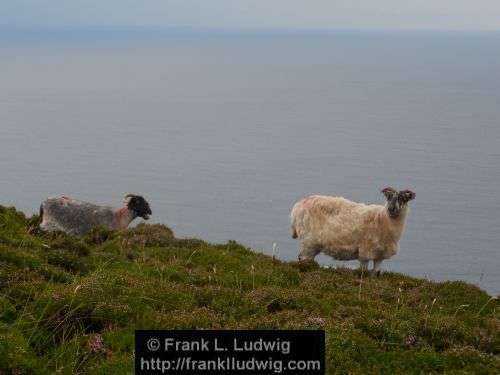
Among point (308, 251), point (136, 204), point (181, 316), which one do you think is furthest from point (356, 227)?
point (181, 316)

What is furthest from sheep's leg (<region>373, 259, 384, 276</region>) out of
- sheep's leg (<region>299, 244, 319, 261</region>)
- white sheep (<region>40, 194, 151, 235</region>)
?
white sheep (<region>40, 194, 151, 235</region>)

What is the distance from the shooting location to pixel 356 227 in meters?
20.2

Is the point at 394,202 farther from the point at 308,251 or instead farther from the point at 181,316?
the point at 181,316

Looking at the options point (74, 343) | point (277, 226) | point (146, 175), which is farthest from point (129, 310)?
point (146, 175)

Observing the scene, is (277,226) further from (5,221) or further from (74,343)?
(74,343)

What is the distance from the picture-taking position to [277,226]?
104 metres

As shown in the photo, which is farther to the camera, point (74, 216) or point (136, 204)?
point (136, 204)

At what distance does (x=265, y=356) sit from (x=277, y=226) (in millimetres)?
96643

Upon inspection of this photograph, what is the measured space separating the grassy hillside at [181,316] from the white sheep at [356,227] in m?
5.14

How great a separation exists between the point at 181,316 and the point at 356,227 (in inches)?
433

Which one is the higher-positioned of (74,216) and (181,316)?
(74,216)

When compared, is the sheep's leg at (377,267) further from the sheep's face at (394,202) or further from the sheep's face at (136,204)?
the sheep's face at (136,204)

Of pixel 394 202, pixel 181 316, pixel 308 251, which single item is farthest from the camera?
pixel 308 251

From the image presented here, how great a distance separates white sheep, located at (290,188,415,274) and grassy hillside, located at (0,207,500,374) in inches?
202
